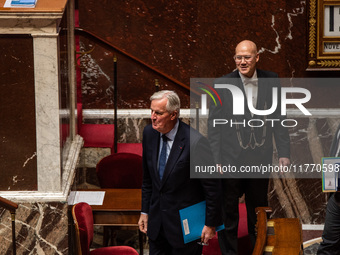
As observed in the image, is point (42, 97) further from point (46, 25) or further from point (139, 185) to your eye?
point (139, 185)

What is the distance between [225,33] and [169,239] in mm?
2902

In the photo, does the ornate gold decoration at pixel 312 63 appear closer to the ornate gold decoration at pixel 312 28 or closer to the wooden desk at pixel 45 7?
the ornate gold decoration at pixel 312 28

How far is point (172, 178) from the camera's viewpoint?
12.5 feet

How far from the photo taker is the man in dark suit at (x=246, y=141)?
4.64 metres

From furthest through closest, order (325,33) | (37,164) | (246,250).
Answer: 1. (325,33)
2. (246,250)
3. (37,164)

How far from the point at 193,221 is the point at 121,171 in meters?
1.32

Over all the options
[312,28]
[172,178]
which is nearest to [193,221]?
[172,178]

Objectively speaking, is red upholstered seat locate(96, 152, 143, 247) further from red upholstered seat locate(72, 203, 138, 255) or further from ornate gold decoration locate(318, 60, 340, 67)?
ornate gold decoration locate(318, 60, 340, 67)

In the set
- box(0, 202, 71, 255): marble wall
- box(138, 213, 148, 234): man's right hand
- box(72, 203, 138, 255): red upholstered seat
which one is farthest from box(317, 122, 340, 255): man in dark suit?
box(0, 202, 71, 255): marble wall

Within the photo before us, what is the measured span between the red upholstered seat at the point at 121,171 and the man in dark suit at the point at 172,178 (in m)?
1.11

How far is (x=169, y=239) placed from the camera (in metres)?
3.87

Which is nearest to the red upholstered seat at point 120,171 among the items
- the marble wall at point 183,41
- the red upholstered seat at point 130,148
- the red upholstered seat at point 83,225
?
the red upholstered seat at point 130,148

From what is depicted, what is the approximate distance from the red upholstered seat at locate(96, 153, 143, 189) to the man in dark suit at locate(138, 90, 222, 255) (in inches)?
43.9

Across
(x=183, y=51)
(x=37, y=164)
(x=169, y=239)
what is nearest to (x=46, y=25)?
(x=37, y=164)
